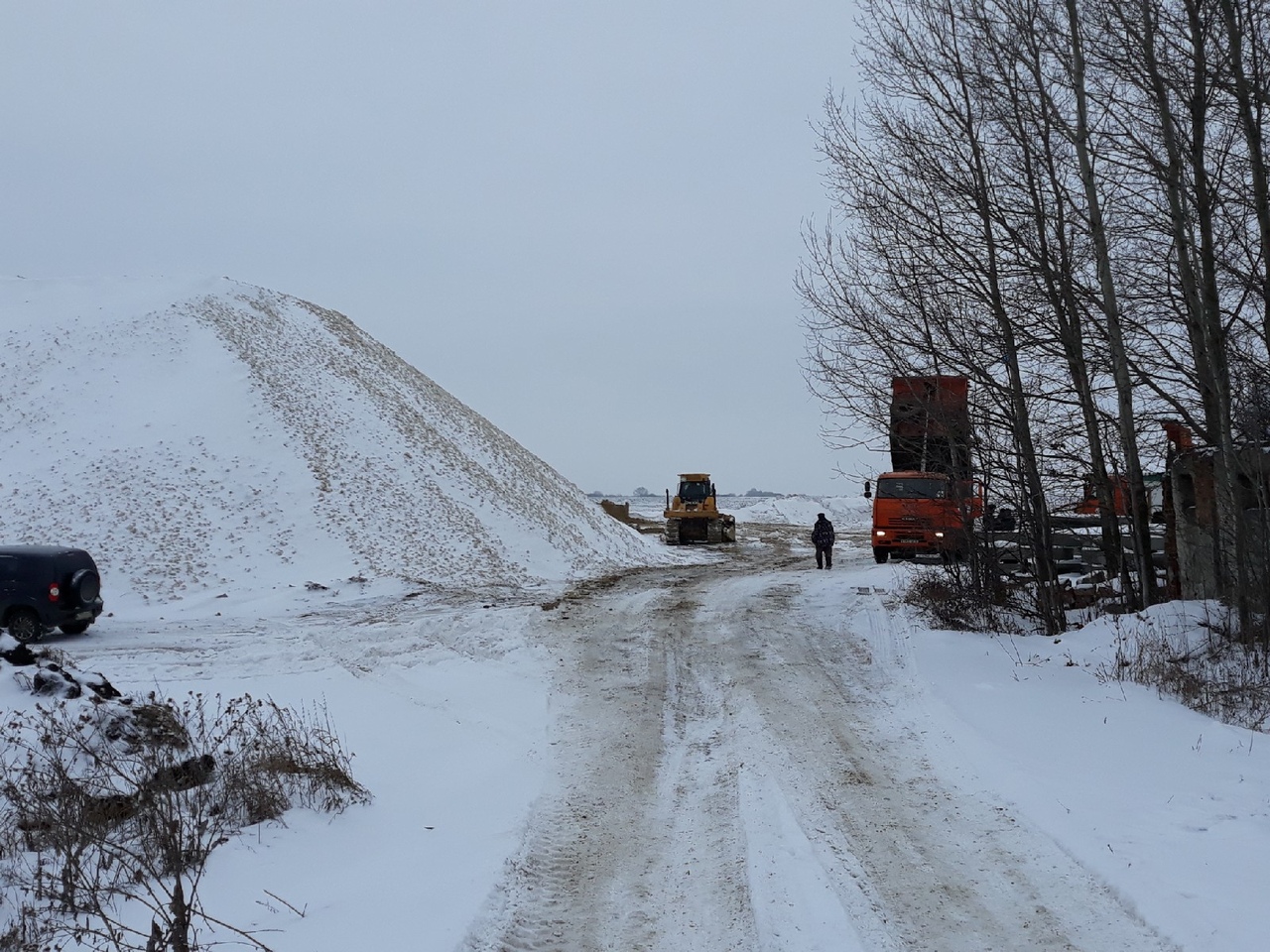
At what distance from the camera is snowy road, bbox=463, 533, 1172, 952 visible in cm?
478

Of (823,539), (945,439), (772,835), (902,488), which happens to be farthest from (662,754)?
(902,488)

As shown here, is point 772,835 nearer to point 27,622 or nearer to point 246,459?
point 27,622

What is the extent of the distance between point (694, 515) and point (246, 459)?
1884 cm

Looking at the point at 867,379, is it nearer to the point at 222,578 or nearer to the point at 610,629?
the point at 610,629

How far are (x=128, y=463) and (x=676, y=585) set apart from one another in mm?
17193

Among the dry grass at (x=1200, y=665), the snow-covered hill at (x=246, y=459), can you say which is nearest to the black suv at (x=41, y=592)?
the snow-covered hill at (x=246, y=459)

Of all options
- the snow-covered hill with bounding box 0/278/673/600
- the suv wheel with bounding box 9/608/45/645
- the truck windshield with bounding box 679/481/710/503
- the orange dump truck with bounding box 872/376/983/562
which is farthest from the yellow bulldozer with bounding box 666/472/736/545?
the suv wheel with bounding box 9/608/45/645

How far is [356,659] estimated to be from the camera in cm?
1304

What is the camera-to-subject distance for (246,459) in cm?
2873

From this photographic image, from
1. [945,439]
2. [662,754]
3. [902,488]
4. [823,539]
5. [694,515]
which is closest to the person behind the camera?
[662,754]

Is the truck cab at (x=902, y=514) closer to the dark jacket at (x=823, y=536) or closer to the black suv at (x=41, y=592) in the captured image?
the dark jacket at (x=823, y=536)

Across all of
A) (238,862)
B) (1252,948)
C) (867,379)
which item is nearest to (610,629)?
(867,379)

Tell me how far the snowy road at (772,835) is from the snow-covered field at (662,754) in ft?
0.09

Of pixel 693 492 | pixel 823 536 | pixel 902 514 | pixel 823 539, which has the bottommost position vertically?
pixel 823 539
